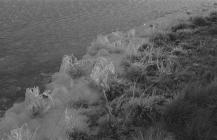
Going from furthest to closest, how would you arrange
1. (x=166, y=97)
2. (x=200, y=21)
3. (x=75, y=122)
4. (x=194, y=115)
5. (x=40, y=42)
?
(x=200, y=21)
(x=40, y=42)
(x=166, y=97)
(x=75, y=122)
(x=194, y=115)

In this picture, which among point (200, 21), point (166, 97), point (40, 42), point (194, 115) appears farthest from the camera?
point (200, 21)

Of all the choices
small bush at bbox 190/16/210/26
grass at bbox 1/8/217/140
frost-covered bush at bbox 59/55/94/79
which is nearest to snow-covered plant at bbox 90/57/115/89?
grass at bbox 1/8/217/140

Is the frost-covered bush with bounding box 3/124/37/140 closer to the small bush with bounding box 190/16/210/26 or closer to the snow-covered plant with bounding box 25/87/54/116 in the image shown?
the snow-covered plant with bounding box 25/87/54/116

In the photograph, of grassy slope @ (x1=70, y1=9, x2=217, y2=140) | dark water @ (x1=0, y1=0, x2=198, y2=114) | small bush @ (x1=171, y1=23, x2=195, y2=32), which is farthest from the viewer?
small bush @ (x1=171, y1=23, x2=195, y2=32)

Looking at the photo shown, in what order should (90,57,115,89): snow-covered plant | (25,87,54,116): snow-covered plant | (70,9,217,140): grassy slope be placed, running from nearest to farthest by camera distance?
(70,9,217,140): grassy slope
(25,87,54,116): snow-covered plant
(90,57,115,89): snow-covered plant

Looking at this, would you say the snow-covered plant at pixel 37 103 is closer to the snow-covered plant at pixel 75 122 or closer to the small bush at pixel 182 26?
the snow-covered plant at pixel 75 122

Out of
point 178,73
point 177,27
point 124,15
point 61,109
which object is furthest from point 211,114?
point 124,15

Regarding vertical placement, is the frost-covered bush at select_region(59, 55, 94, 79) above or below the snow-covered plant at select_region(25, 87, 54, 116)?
above

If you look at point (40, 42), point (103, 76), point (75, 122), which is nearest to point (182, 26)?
point (40, 42)

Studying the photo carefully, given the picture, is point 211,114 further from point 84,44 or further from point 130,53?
point 84,44

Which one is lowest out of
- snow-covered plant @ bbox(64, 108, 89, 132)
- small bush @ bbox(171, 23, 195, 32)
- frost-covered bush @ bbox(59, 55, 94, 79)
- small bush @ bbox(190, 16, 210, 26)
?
snow-covered plant @ bbox(64, 108, 89, 132)

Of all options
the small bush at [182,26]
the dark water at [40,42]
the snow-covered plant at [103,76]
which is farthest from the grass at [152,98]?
the small bush at [182,26]

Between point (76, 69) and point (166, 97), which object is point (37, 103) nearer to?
point (76, 69)

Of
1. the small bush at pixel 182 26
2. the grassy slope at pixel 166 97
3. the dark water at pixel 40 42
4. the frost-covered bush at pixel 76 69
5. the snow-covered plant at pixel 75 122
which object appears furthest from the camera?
the small bush at pixel 182 26
